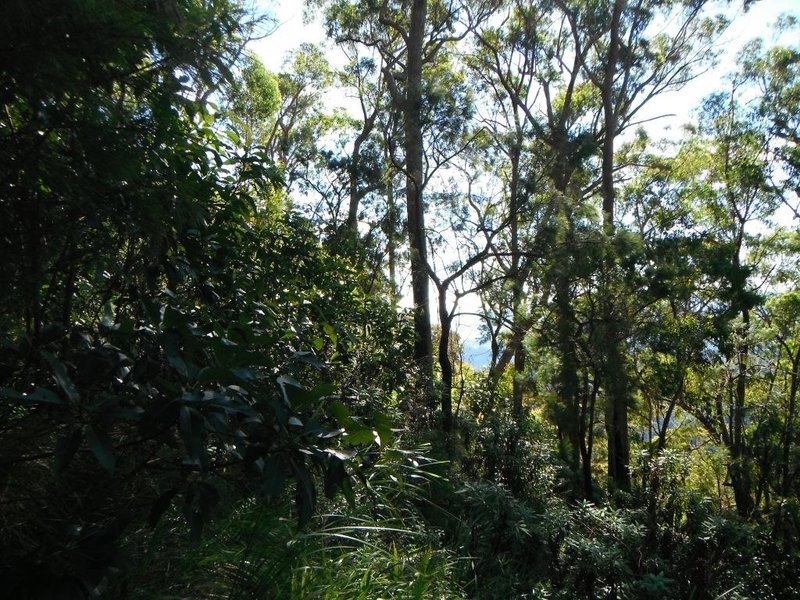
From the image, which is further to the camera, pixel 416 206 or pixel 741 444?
pixel 741 444

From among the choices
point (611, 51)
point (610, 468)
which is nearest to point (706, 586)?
point (610, 468)

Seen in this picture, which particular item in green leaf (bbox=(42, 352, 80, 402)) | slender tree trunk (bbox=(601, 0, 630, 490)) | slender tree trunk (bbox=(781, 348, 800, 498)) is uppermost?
slender tree trunk (bbox=(601, 0, 630, 490))

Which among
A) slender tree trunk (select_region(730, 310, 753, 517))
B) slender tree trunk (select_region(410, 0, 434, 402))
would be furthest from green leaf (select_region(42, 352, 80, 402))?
slender tree trunk (select_region(730, 310, 753, 517))

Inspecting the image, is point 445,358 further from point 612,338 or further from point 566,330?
point 612,338

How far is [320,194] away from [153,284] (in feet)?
33.8

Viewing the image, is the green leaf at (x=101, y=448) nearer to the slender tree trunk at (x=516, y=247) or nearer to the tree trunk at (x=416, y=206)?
the tree trunk at (x=416, y=206)

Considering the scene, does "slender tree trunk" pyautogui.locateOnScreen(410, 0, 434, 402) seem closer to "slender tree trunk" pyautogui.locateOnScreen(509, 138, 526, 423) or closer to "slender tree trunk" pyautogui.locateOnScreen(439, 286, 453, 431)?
"slender tree trunk" pyautogui.locateOnScreen(439, 286, 453, 431)

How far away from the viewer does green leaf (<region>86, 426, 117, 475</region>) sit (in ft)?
6.49

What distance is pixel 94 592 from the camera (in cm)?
208

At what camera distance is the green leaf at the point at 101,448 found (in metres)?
1.98

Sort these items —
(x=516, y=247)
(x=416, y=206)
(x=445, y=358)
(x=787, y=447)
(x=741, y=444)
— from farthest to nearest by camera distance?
(x=516, y=247) < (x=741, y=444) < (x=416, y=206) < (x=787, y=447) < (x=445, y=358)

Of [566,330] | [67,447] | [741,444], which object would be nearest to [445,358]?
[566,330]

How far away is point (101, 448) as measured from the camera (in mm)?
2021

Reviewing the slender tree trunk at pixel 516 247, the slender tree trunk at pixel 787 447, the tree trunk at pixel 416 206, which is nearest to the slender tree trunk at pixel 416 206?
the tree trunk at pixel 416 206
